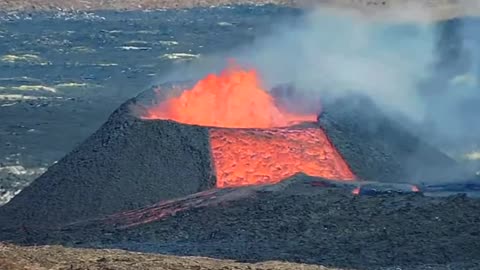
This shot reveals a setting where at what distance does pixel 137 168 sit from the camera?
2097cm

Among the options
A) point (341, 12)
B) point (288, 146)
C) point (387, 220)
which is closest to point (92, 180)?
point (288, 146)

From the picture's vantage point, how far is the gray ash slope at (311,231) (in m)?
15.0

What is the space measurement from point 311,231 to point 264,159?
5.22 m

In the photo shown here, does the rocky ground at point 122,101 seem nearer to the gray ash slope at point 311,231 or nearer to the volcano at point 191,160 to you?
the gray ash slope at point 311,231

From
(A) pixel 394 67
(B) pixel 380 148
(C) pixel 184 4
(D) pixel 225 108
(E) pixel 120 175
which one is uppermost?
(D) pixel 225 108

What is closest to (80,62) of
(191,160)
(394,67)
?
(394,67)

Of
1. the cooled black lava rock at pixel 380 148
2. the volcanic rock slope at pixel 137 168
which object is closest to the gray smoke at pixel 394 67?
the cooled black lava rock at pixel 380 148

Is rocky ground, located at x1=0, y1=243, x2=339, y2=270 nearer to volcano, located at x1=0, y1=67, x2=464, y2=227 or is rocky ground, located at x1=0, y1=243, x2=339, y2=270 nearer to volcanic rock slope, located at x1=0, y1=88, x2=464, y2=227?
volcanic rock slope, located at x1=0, y1=88, x2=464, y2=227

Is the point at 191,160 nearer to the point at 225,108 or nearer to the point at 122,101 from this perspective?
the point at 225,108

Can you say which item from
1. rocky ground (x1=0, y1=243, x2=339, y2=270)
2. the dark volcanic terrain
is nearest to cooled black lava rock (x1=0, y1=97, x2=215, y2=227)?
the dark volcanic terrain

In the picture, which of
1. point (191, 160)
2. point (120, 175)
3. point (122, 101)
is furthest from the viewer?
point (122, 101)

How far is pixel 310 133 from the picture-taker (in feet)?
72.7

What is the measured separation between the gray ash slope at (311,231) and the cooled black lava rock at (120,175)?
5.45 ft

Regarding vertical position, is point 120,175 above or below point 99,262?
below
